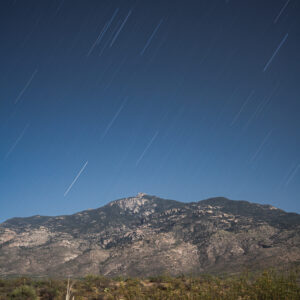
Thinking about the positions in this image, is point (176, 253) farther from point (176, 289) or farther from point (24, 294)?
point (24, 294)

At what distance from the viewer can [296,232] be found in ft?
505

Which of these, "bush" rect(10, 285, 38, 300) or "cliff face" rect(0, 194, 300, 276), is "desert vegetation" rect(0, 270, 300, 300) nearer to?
"bush" rect(10, 285, 38, 300)

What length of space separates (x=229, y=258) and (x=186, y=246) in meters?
29.9

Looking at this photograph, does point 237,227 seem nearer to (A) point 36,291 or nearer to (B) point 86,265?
(B) point 86,265

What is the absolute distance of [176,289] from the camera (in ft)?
64.2

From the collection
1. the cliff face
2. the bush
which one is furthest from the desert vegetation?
the cliff face

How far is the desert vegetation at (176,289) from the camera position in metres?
12.5

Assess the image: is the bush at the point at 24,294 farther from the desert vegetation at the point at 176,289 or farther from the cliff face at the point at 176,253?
the cliff face at the point at 176,253

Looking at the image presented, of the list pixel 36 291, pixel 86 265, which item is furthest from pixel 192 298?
pixel 86 265

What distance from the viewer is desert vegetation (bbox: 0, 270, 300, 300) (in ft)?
41.0

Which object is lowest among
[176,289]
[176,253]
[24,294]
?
[176,253]

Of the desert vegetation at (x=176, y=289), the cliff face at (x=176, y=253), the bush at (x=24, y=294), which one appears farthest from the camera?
the cliff face at (x=176, y=253)

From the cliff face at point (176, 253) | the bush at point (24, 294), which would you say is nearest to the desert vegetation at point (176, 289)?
the bush at point (24, 294)

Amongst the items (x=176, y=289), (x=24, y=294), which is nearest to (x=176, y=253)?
(x=176, y=289)
